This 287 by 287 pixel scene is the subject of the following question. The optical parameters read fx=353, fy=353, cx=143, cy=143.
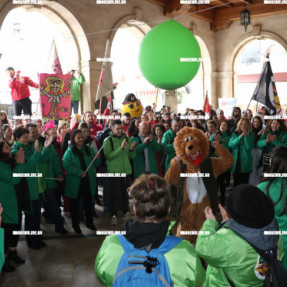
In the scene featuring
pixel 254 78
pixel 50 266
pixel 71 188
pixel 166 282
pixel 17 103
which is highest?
pixel 254 78

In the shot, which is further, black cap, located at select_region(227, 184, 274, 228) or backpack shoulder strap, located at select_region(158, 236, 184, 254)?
black cap, located at select_region(227, 184, 274, 228)

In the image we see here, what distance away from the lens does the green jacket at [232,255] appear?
1.82 meters

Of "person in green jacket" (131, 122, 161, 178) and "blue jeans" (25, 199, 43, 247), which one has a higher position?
"person in green jacket" (131, 122, 161, 178)

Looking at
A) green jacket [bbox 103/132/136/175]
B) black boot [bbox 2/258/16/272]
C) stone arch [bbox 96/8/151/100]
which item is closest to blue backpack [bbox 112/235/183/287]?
black boot [bbox 2/258/16/272]

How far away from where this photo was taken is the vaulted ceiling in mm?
14258

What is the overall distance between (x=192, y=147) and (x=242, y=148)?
296 cm

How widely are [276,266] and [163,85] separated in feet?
10.3

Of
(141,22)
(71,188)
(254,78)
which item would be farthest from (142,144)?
(254,78)

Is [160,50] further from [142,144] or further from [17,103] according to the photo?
[17,103]

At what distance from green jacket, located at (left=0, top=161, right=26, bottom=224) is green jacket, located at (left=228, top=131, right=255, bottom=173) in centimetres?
380

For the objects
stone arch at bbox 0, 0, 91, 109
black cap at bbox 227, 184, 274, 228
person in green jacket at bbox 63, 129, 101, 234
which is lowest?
person in green jacket at bbox 63, 129, 101, 234

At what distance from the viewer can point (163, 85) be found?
15.0 feet

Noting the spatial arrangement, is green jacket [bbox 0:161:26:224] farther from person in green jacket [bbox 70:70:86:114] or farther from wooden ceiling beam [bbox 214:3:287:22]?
wooden ceiling beam [bbox 214:3:287:22]

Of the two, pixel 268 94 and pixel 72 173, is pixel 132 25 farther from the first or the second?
pixel 72 173
